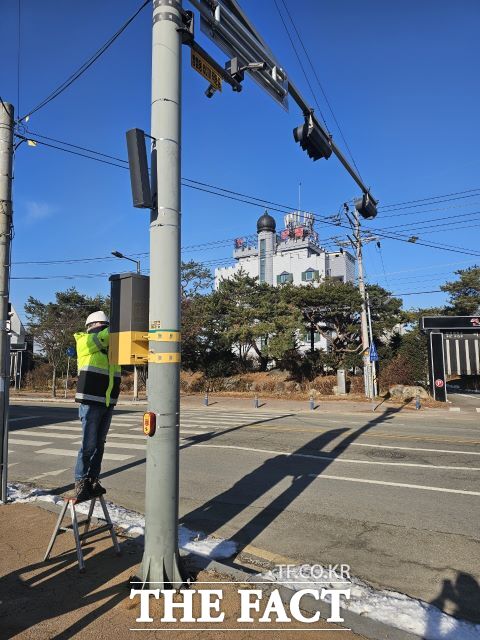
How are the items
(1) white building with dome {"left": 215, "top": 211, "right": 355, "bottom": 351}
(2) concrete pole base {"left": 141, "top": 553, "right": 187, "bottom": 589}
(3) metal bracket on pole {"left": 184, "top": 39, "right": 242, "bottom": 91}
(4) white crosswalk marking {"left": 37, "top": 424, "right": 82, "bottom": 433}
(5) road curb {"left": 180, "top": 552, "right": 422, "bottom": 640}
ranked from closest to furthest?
(5) road curb {"left": 180, "top": 552, "right": 422, "bottom": 640}
(2) concrete pole base {"left": 141, "top": 553, "right": 187, "bottom": 589}
(3) metal bracket on pole {"left": 184, "top": 39, "right": 242, "bottom": 91}
(4) white crosswalk marking {"left": 37, "top": 424, "right": 82, "bottom": 433}
(1) white building with dome {"left": 215, "top": 211, "right": 355, "bottom": 351}

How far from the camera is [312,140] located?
803 cm

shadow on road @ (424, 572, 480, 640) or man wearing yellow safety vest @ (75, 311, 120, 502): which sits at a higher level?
man wearing yellow safety vest @ (75, 311, 120, 502)

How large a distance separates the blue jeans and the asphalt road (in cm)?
159

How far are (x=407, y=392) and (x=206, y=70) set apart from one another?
2457 centimetres

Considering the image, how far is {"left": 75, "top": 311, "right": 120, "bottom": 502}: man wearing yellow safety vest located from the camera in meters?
4.90

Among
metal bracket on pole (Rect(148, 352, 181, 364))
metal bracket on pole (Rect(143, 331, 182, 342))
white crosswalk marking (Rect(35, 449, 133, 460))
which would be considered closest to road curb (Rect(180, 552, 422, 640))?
metal bracket on pole (Rect(148, 352, 181, 364))

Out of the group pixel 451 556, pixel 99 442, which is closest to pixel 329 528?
pixel 451 556

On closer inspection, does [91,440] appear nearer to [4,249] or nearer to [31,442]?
[4,249]

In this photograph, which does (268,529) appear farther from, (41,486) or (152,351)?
(41,486)

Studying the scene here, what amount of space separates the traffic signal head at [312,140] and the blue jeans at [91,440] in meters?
5.59

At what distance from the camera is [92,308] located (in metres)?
46.2

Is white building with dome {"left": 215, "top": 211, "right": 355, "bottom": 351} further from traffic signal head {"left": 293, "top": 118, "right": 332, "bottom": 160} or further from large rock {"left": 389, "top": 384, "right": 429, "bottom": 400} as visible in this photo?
traffic signal head {"left": 293, "top": 118, "right": 332, "bottom": 160}

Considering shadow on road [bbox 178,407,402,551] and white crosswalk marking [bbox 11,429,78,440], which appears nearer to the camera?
shadow on road [bbox 178,407,402,551]

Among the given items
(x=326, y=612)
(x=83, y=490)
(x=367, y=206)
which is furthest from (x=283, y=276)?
(x=326, y=612)
